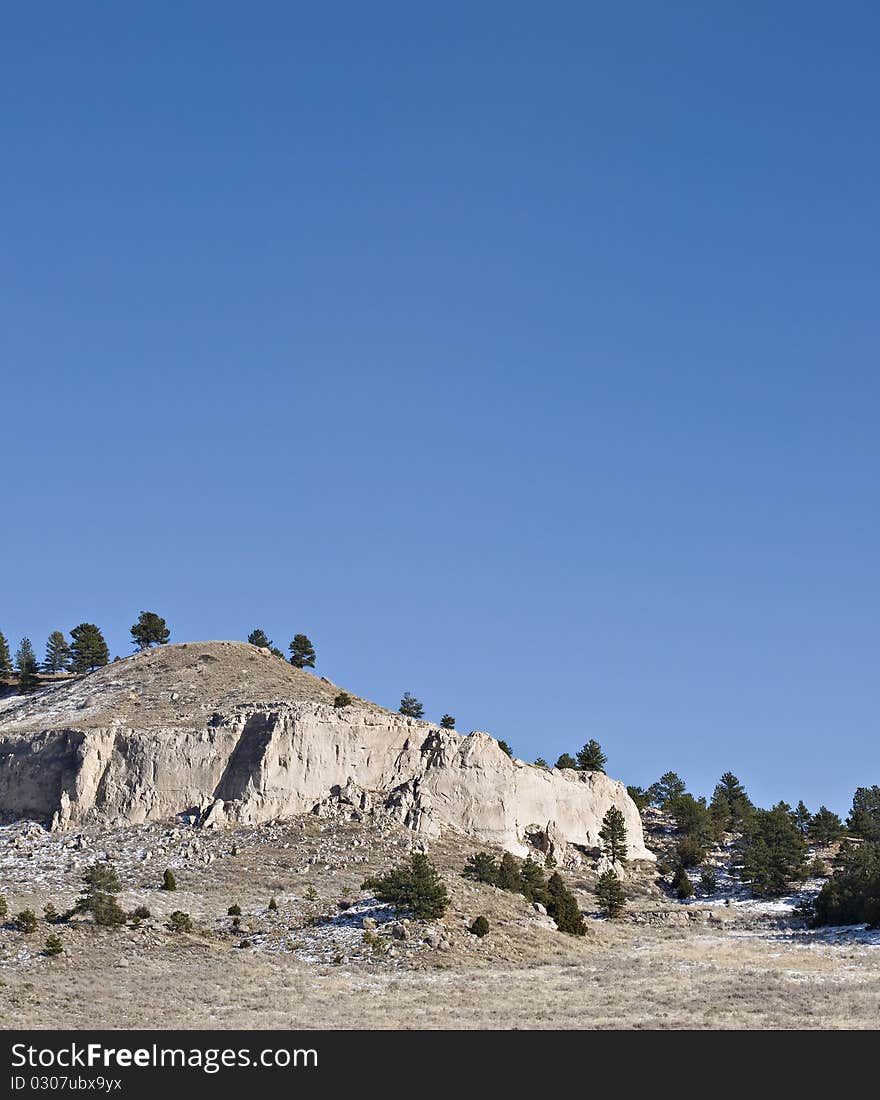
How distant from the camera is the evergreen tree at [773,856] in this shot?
91625 mm

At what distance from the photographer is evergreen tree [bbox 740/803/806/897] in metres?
91.6

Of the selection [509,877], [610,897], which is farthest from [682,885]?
[509,877]

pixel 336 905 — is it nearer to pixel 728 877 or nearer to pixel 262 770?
pixel 262 770

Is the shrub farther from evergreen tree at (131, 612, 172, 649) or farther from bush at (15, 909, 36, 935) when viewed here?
evergreen tree at (131, 612, 172, 649)

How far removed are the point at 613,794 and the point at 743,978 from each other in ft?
142

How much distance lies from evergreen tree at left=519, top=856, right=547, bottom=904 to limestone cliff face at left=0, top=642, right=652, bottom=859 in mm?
8758

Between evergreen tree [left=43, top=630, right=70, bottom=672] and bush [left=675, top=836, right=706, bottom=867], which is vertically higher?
evergreen tree [left=43, top=630, right=70, bottom=672]

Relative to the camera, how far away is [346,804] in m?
93.4

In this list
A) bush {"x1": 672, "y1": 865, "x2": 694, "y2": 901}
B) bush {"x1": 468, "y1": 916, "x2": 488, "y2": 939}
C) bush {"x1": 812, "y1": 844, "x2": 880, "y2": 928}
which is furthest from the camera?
bush {"x1": 672, "y1": 865, "x2": 694, "y2": 901}

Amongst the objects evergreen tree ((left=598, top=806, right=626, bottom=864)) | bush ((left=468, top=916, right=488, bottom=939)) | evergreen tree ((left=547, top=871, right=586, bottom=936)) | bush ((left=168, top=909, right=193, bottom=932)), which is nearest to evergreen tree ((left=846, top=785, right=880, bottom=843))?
evergreen tree ((left=598, top=806, right=626, bottom=864))

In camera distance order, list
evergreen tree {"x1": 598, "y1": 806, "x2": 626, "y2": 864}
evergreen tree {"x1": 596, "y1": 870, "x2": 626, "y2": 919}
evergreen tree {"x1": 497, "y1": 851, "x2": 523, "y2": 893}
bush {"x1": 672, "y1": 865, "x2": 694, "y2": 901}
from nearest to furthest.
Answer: evergreen tree {"x1": 497, "y1": 851, "x2": 523, "y2": 893}, evergreen tree {"x1": 596, "y1": 870, "x2": 626, "y2": 919}, bush {"x1": 672, "y1": 865, "x2": 694, "y2": 901}, evergreen tree {"x1": 598, "y1": 806, "x2": 626, "y2": 864}

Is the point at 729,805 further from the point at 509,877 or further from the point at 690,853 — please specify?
the point at 509,877
